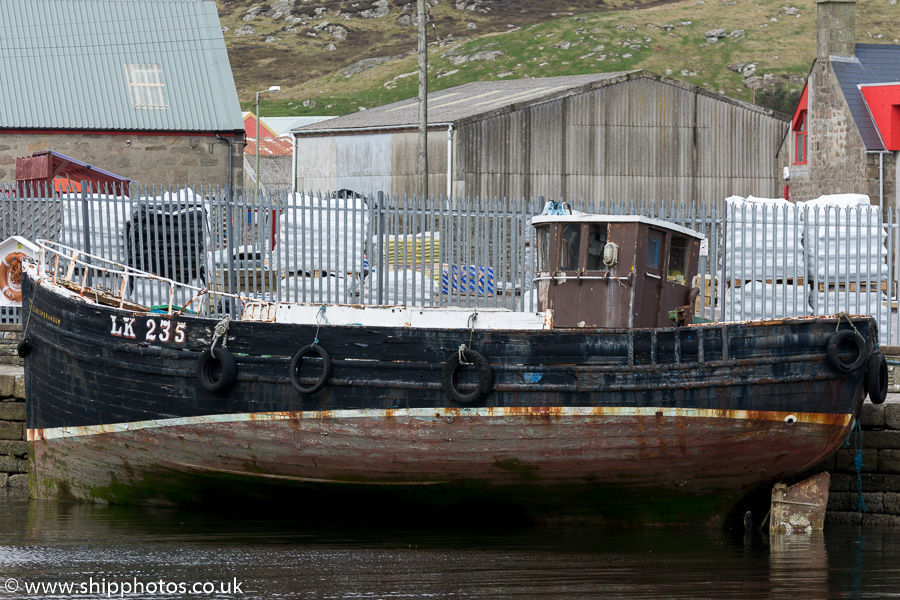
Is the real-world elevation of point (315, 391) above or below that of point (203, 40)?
below

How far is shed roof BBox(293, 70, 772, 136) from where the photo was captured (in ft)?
113

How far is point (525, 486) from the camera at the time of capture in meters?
12.3

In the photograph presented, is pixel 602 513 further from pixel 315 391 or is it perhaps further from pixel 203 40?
pixel 203 40

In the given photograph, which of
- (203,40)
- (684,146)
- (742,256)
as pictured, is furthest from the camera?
(684,146)

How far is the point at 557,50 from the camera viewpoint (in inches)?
3831

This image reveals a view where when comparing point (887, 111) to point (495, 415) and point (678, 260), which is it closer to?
point (678, 260)

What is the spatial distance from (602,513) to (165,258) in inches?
306

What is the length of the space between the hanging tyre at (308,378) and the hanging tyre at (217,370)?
0.68 metres

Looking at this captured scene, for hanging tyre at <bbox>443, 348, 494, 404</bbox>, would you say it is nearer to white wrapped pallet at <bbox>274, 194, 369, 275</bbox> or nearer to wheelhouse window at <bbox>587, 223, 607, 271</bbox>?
wheelhouse window at <bbox>587, 223, 607, 271</bbox>

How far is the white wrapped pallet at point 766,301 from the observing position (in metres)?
15.6

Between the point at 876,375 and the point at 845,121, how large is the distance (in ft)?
81.6

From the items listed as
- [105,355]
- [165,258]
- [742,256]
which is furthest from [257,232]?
[742,256]

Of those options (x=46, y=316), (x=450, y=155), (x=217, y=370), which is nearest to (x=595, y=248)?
(x=217, y=370)

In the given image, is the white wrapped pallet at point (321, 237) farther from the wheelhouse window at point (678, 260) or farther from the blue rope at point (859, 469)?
the blue rope at point (859, 469)
